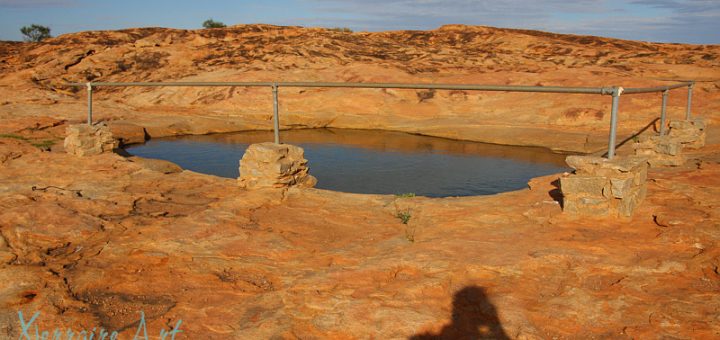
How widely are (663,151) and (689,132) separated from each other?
3029 mm

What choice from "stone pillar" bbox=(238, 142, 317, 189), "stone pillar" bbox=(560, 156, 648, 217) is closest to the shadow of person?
"stone pillar" bbox=(560, 156, 648, 217)

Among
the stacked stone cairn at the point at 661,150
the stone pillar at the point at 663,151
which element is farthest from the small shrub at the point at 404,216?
the stone pillar at the point at 663,151

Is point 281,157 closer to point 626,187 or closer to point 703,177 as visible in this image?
point 626,187

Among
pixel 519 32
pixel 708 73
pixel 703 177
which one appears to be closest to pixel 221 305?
pixel 703 177

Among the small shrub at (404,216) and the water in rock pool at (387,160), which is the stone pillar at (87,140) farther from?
the small shrub at (404,216)

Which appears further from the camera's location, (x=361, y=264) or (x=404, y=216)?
(x=404, y=216)

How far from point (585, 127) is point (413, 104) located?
7.44 metres

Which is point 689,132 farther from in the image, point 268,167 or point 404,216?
point 268,167

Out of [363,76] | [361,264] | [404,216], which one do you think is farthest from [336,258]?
[363,76]

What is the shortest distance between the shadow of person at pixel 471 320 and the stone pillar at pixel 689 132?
36.6 ft

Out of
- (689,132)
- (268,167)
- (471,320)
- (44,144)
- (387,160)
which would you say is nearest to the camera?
(471,320)

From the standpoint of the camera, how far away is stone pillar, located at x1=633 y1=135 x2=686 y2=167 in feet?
36.2

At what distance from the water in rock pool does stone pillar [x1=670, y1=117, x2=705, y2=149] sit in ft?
10.2

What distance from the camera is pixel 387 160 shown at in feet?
53.4
